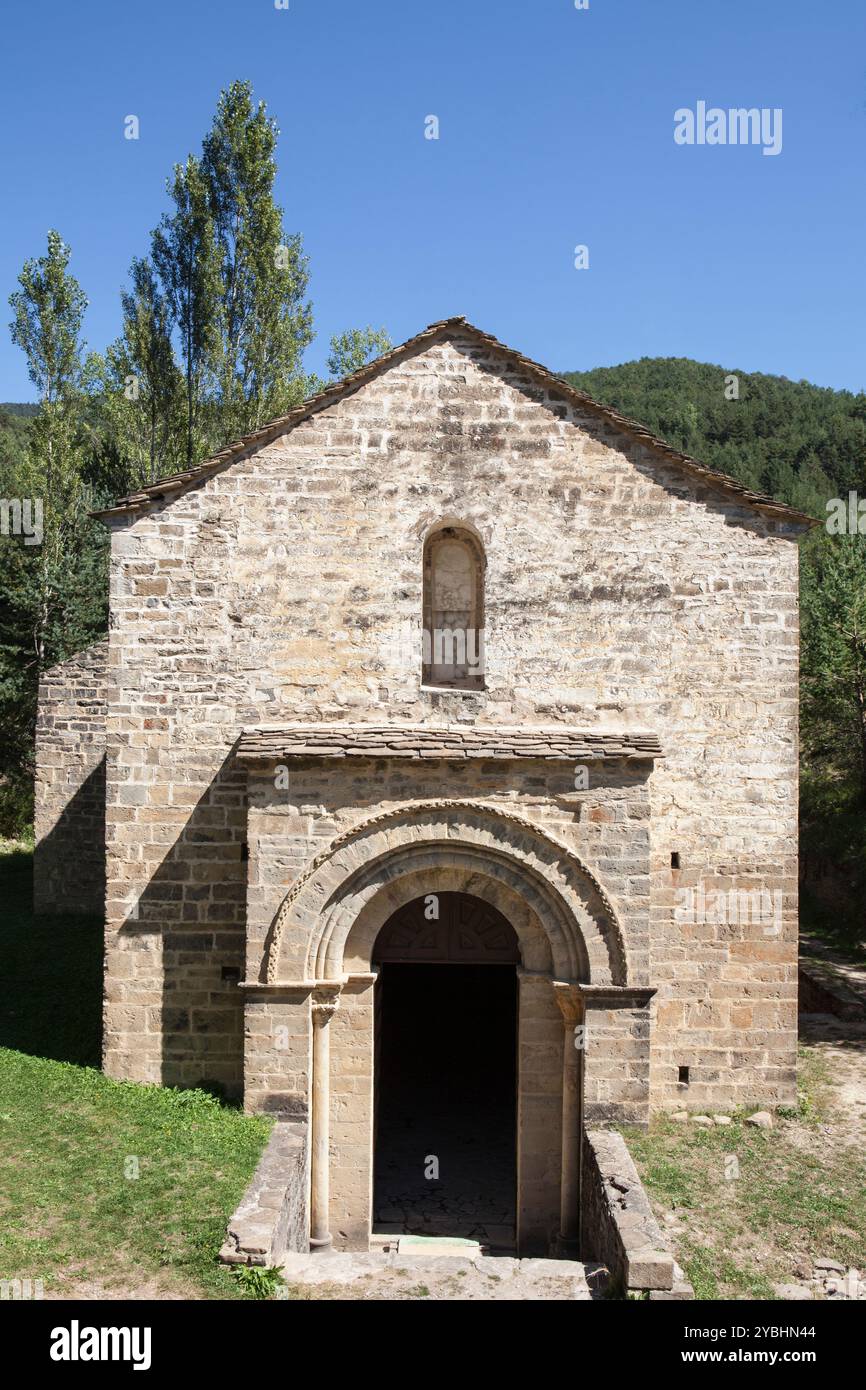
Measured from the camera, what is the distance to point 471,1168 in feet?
41.9

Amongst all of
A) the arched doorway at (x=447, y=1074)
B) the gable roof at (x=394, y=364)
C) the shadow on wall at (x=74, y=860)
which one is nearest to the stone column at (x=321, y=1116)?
the arched doorway at (x=447, y=1074)

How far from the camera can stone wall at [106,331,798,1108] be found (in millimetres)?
10969

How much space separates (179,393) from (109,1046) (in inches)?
749

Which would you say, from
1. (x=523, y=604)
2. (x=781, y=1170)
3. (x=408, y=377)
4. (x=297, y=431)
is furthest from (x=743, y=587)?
(x=781, y=1170)

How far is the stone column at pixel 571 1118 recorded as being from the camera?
33.0 ft

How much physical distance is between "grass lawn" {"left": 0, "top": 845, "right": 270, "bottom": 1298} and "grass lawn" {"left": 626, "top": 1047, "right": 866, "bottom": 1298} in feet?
12.1

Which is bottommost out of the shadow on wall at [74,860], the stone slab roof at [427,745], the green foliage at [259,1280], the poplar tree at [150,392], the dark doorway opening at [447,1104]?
the dark doorway opening at [447,1104]

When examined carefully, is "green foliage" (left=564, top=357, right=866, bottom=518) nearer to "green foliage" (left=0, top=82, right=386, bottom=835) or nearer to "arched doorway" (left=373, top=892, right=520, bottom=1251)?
"green foliage" (left=0, top=82, right=386, bottom=835)

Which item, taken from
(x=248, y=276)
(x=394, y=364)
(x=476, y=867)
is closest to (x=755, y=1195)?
(x=476, y=867)

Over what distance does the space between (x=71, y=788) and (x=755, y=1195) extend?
1438 centimetres

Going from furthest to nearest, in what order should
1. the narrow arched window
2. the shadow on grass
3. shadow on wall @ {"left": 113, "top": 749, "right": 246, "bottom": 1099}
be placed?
the shadow on grass
the narrow arched window
shadow on wall @ {"left": 113, "top": 749, "right": 246, "bottom": 1099}

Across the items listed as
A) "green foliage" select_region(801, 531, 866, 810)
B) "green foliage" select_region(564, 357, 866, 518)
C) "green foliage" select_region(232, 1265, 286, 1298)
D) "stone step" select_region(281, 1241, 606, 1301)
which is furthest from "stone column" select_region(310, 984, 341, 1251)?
"green foliage" select_region(564, 357, 866, 518)

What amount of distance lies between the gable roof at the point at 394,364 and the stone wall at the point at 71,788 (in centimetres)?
900

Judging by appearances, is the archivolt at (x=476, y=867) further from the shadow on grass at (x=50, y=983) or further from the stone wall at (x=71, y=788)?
the stone wall at (x=71, y=788)
